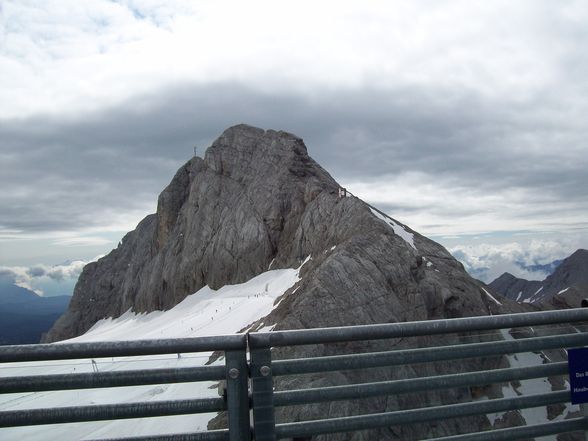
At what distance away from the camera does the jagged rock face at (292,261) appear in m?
16.8

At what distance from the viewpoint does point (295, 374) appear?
174 inches

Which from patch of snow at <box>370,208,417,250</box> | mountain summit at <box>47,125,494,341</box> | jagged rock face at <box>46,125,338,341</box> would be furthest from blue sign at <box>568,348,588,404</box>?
patch of snow at <box>370,208,417,250</box>

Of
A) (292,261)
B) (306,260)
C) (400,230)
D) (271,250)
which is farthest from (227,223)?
(400,230)

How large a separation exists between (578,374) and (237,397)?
10.4ft

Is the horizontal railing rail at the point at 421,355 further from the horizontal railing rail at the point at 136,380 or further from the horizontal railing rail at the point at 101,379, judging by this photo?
the horizontal railing rail at the point at 101,379

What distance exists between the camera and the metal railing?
13.3 ft

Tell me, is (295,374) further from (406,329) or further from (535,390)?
(535,390)

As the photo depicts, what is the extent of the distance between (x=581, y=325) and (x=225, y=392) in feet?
11.6

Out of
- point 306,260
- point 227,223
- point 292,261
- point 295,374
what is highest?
point 227,223

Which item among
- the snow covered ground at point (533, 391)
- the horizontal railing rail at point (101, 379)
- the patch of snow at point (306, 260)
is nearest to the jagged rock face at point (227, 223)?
the patch of snow at point (306, 260)

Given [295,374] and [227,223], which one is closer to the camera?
[295,374]

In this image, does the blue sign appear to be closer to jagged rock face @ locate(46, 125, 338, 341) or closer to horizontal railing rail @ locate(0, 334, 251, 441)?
horizontal railing rail @ locate(0, 334, 251, 441)

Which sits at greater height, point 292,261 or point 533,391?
point 292,261

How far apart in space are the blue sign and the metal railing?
84 mm
